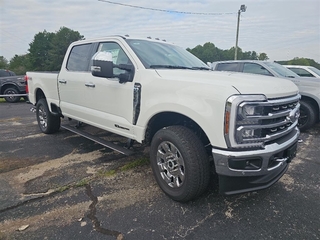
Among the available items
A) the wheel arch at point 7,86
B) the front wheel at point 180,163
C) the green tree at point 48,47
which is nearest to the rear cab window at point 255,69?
the front wheel at point 180,163

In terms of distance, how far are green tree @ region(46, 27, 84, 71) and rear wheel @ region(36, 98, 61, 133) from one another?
5964 centimetres

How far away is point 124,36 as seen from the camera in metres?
3.70

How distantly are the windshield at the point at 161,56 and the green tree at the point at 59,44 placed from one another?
204 ft

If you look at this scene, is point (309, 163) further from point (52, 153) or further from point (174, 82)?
point (52, 153)

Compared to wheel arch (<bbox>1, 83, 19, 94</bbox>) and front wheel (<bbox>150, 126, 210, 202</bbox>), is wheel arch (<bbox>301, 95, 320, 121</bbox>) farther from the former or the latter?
wheel arch (<bbox>1, 83, 19, 94</bbox>)

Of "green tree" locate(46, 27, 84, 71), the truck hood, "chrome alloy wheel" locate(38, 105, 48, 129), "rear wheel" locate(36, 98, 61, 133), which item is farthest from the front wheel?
"green tree" locate(46, 27, 84, 71)

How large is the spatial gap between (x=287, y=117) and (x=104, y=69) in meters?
2.17

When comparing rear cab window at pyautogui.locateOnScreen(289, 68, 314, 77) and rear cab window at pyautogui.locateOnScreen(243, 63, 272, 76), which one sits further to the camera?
rear cab window at pyautogui.locateOnScreen(289, 68, 314, 77)

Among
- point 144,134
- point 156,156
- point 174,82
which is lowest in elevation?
point 156,156

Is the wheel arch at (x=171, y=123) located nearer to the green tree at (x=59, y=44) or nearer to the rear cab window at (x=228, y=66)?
the rear cab window at (x=228, y=66)

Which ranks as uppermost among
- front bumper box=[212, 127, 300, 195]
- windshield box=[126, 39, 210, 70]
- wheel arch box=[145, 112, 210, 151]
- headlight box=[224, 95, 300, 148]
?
windshield box=[126, 39, 210, 70]

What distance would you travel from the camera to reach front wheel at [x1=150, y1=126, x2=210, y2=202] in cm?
256

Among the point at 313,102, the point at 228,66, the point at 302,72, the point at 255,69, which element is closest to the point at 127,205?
the point at 313,102

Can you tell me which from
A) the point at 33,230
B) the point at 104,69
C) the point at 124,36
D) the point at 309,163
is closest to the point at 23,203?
the point at 33,230
